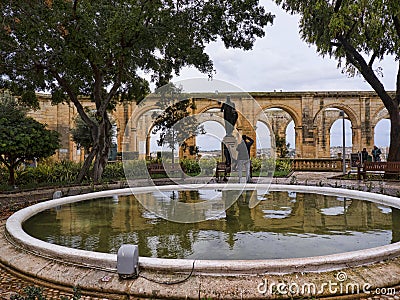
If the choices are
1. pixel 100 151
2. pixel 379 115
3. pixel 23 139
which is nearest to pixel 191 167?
pixel 100 151

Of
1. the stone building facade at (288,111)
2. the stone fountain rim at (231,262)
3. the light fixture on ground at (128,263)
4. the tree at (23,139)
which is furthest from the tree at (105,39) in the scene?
the stone building facade at (288,111)

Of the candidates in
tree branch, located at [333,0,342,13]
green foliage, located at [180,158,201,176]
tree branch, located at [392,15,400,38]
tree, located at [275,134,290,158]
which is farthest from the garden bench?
tree, located at [275,134,290,158]

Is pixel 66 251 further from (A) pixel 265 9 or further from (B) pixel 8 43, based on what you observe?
(A) pixel 265 9

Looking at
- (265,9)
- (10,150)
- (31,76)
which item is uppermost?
(265,9)

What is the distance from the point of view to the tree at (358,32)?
1125cm

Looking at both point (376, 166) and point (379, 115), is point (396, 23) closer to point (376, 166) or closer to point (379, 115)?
point (376, 166)

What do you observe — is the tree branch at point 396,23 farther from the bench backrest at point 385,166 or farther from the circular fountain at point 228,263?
the circular fountain at point 228,263

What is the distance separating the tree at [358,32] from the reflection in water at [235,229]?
7.43 meters

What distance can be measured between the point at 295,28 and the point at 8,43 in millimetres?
10913

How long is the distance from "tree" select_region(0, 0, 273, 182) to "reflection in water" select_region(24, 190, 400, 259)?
5262mm

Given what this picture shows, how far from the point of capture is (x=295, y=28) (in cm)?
1425

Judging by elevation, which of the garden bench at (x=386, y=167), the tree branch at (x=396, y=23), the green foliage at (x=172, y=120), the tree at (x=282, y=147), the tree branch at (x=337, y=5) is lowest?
the garden bench at (x=386, y=167)

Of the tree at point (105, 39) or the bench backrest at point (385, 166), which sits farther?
the bench backrest at point (385, 166)

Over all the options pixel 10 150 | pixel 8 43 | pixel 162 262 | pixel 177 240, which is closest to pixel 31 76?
pixel 8 43
